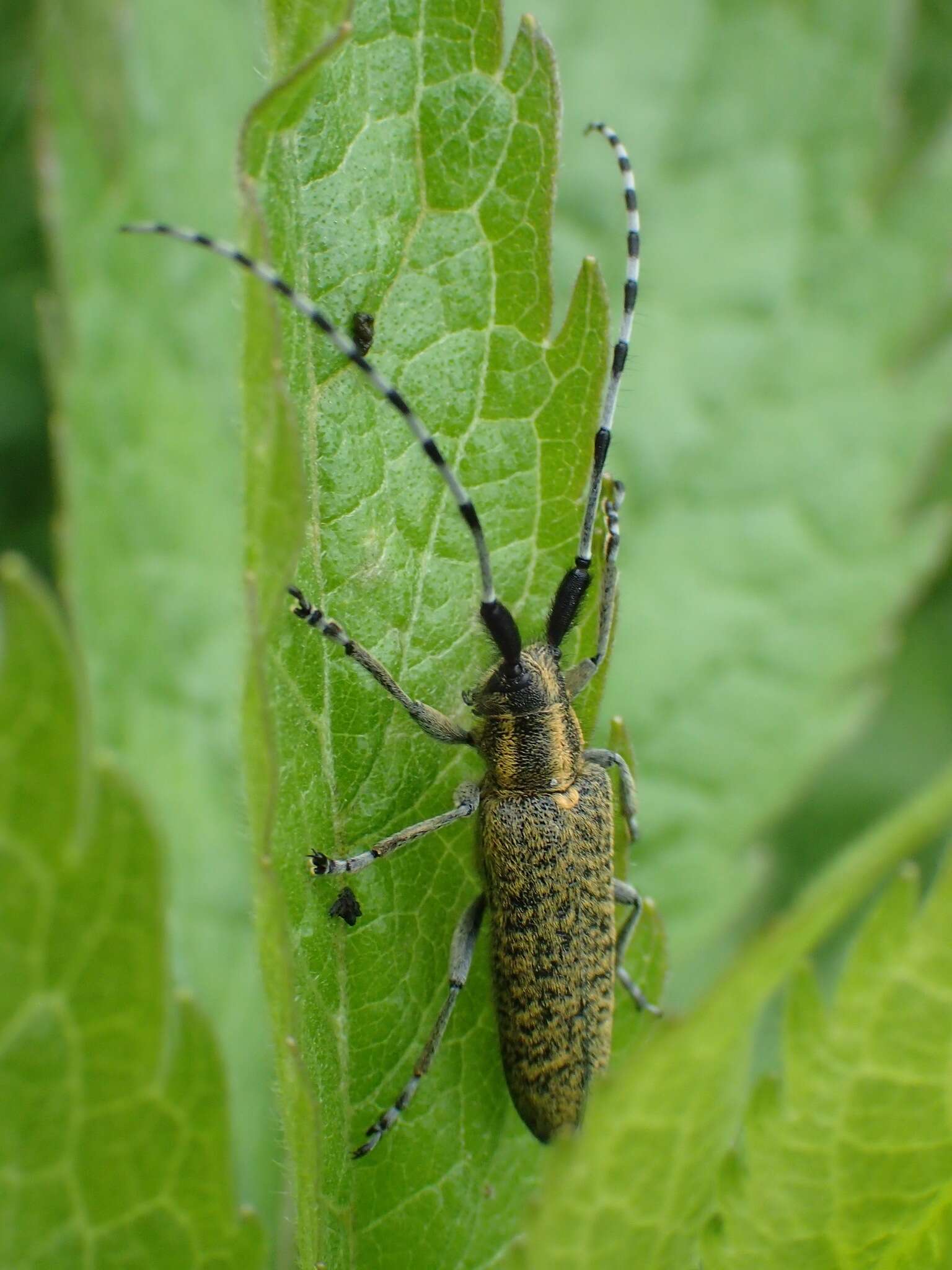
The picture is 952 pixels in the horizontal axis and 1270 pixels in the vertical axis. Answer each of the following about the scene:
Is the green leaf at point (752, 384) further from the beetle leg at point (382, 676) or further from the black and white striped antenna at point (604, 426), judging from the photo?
the beetle leg at point (382, 676)

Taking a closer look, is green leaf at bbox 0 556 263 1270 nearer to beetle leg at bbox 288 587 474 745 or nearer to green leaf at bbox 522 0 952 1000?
beetle leg at bbox 288 587 474 745

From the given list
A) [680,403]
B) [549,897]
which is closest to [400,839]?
[549,897]

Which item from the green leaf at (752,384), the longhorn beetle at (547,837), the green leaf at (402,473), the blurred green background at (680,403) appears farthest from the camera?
the green leaf at (752,384)

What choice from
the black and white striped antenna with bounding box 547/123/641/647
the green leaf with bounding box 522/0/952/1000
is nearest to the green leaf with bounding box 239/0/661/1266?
the black and white striped antenna with bounding box 547/123/641/647

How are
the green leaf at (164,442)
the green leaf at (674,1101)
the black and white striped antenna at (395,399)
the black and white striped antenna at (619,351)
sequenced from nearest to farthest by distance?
the green leaf at (674,1101), the black and white striped antenna at (395,399), the black and white striped antenna at (619,351), the green leaf at (164,442)

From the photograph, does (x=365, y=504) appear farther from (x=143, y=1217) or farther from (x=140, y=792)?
(x=143, y=1217)

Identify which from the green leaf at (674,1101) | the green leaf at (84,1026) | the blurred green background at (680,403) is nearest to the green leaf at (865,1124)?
the green leaf at (674,1101)

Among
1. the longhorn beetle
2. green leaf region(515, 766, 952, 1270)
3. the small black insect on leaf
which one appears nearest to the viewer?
green leaf region(515, 766, 952, 1270)

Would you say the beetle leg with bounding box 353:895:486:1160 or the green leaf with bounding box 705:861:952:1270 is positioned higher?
the green leaf with bounding box 705:861:952:1270
